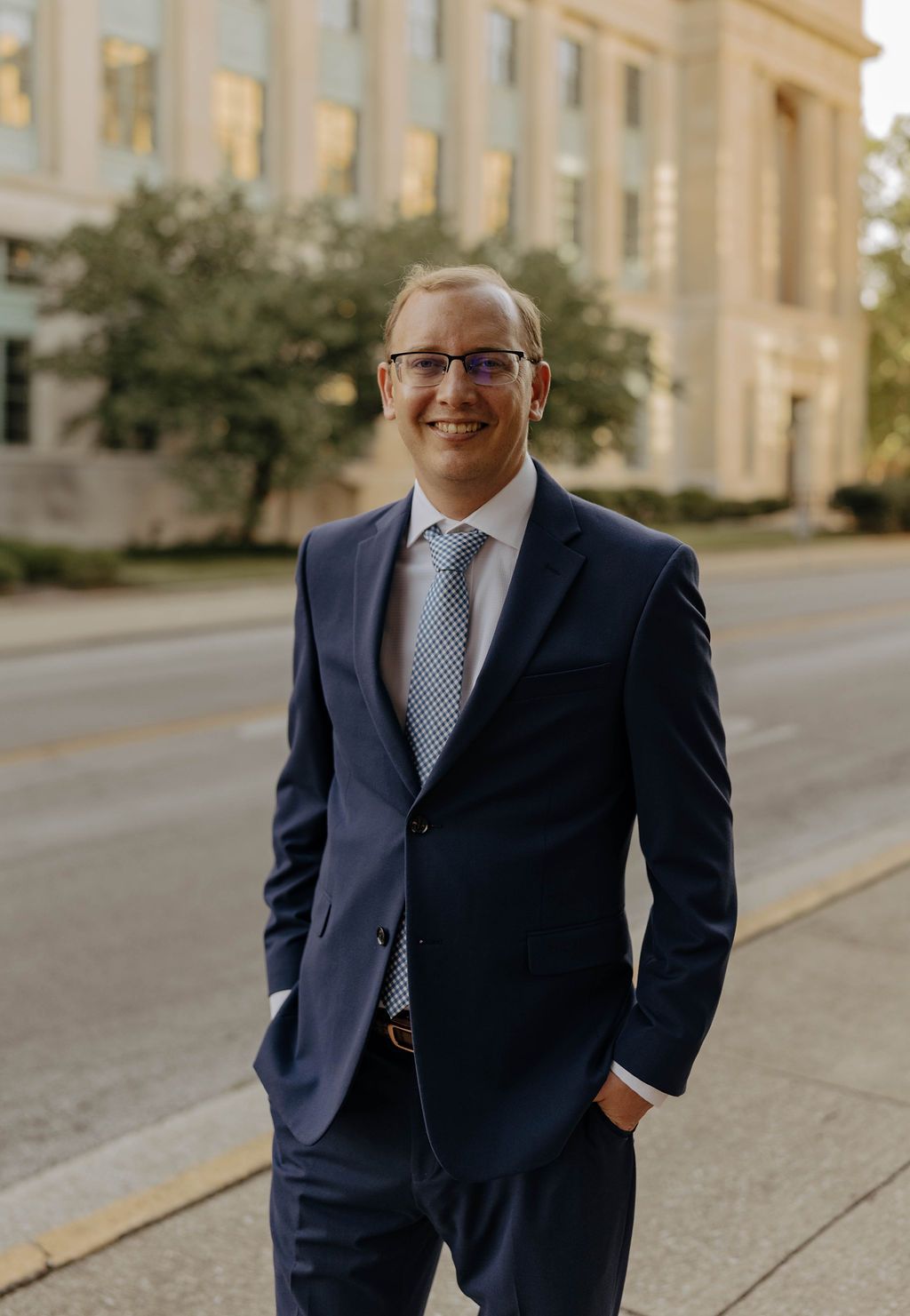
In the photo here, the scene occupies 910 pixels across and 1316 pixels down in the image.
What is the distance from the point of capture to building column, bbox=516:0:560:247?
43219 millimetres

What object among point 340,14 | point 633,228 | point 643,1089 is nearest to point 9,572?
point 340,14

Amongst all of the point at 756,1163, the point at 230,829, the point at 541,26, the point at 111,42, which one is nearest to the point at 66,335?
Answer: the point at 111,42

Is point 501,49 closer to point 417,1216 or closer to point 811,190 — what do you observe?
point 811,190

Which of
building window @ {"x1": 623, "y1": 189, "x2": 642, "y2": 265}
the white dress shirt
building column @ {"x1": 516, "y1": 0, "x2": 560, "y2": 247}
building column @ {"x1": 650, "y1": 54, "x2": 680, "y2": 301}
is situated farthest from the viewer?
building column @ {"x1": 650, "y1": 54, "x2": 680, "y2": 301}

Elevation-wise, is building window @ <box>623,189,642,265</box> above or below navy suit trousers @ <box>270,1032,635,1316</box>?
above

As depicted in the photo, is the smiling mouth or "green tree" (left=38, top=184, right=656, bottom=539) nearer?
the smiling mouth

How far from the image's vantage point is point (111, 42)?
105ft

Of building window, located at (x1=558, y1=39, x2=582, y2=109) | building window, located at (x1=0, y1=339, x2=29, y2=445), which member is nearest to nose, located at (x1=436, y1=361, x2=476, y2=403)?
building window, located at (x1=0, y1=339, x2=29, y2=445)

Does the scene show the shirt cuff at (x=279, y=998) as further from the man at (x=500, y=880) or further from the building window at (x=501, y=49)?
the building window at (x=501, y=49)

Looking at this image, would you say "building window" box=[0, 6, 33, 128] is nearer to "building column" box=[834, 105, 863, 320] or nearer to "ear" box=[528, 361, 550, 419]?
"ear" box=[528, 361, 550, 419]

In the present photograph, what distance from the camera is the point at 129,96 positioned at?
3259cm

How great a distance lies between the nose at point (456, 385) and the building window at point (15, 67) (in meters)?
30.7

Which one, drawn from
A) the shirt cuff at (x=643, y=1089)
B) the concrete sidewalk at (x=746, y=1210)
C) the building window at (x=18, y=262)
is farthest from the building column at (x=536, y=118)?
the shirt cuff at (x=643, y=1089)

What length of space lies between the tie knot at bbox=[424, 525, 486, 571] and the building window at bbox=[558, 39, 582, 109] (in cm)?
4550
